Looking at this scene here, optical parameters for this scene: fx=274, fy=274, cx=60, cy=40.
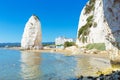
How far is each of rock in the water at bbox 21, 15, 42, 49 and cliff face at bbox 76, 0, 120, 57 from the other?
11.6m

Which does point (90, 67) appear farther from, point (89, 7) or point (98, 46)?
point (89, 7)

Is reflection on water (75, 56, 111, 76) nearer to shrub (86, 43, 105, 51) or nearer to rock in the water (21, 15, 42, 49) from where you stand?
shrub (86, 43, 105, 51)

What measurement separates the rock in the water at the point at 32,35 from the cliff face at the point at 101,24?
1158 centimetres

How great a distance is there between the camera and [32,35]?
6962 cm

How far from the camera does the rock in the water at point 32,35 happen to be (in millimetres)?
68000

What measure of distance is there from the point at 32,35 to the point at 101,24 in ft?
80.7

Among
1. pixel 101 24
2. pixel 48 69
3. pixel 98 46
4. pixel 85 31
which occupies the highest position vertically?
pixel 101 24

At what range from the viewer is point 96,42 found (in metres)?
50.6

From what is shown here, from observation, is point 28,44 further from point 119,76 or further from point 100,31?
point 119,76

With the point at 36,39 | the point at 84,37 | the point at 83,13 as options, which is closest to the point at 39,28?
the point at 36,39

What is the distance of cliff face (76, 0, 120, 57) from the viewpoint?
18742 millimetres

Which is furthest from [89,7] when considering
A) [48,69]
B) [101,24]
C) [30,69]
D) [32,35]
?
[30,69]

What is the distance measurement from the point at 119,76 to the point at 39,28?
189 feet

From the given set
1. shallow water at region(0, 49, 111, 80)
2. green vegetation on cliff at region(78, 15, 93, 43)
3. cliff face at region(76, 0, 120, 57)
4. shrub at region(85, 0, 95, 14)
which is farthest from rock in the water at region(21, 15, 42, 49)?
shallow water at region(0, 49, 111, 80)
